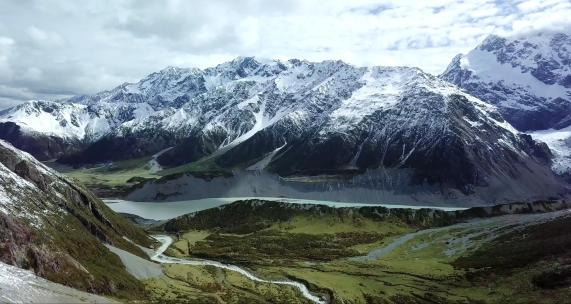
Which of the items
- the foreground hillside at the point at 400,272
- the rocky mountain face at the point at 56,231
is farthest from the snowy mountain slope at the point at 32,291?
the foreground hillside at the point at 400,272

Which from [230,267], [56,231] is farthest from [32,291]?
[230,267]

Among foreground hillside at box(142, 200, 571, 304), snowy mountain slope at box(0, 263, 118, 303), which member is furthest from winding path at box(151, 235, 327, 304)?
snowy mountain slope at box(0, 263, 118, 303)

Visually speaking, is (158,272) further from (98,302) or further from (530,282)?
(530,282)

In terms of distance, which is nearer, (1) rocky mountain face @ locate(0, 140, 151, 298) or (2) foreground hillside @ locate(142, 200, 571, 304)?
(1) rocky mountain face @ locate(0, 140, 151, 298)

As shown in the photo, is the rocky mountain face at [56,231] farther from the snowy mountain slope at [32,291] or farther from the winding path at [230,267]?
the winding path at [230,267]

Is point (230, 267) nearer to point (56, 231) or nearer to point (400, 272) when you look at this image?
point (400, 272)

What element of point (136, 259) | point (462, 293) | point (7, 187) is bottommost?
point (462, 293)

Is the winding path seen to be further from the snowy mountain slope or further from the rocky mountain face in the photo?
the snowy mountain slope

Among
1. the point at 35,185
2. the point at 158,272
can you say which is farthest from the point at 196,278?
the point at 35,185
